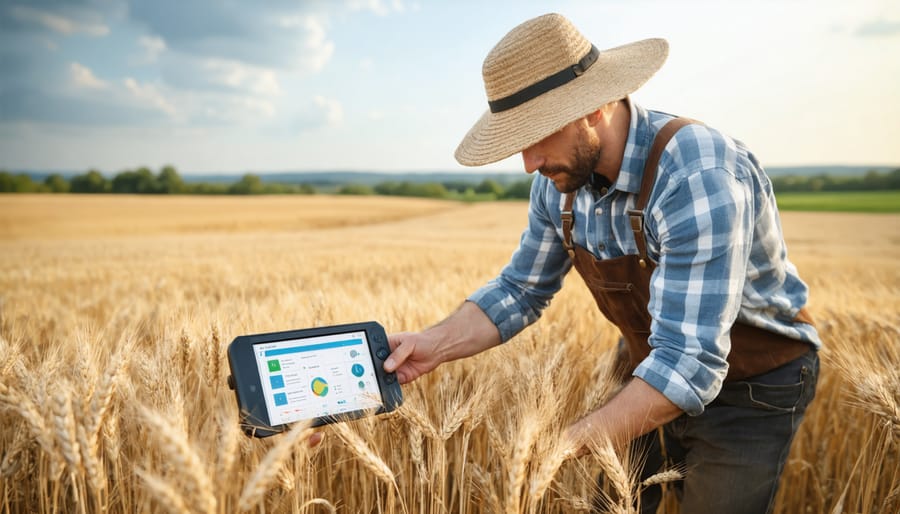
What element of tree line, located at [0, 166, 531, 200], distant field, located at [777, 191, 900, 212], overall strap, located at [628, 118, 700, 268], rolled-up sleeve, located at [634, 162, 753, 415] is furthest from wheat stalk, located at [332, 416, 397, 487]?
tree line, located at [0, 166, 531, 200]

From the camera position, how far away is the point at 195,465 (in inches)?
35.7

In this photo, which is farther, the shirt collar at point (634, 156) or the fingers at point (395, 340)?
the fingers at point (395, 340)

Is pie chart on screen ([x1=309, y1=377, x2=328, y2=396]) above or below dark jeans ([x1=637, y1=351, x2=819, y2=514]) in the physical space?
above

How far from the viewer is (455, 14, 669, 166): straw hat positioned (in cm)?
179

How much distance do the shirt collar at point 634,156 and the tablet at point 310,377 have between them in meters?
0.94

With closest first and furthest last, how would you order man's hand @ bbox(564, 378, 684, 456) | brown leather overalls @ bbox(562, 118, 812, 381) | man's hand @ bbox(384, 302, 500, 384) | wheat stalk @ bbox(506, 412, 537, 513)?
A: 1. wheat stalk @ bbox(506, 412, 537, 513)
2. man's hand @ bbox(564, 378, 684, 456)
3. brown leather overalls @ bbox(562, 118, 812, 381)
4. man's hand @ bbox(384, 302, 500, 384)

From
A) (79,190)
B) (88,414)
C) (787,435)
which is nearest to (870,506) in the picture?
(787,435)

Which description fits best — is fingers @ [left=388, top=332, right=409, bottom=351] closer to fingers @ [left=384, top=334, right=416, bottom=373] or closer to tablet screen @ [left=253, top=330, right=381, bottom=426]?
fingers @ [left=384, top=334, right=416, bottom=373]

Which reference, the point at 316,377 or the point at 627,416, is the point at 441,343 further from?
the point at 627,416

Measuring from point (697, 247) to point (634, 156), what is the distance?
0.42 meters

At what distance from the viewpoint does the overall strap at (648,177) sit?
1.81m

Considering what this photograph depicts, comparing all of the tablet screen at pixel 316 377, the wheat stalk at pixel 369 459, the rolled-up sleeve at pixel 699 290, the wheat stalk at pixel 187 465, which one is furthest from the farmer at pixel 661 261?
the wheat stalk at pixel 187 465

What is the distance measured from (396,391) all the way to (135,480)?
0.73 m

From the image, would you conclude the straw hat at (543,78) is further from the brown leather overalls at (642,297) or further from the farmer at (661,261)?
the brown leather overalls at (642,297)
